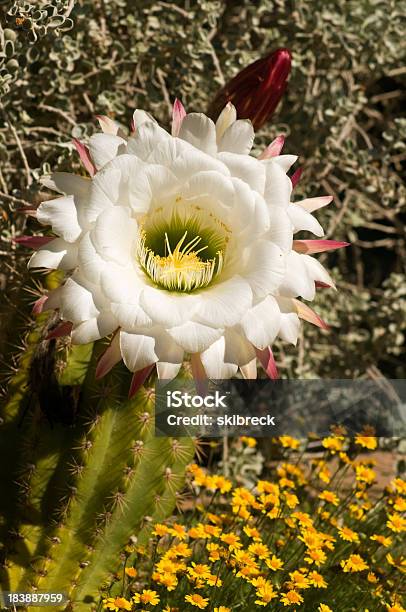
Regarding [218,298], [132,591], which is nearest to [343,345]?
[132,591]

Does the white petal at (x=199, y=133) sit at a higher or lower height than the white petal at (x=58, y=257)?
higher

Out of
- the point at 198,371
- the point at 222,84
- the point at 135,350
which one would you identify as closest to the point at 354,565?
the point at 198,371

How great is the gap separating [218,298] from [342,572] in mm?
715

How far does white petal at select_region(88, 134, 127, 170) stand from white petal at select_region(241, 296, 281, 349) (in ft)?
1.12

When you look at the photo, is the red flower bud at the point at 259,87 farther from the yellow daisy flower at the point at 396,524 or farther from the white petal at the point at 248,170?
the yellow daisy flower at the point at 396,524

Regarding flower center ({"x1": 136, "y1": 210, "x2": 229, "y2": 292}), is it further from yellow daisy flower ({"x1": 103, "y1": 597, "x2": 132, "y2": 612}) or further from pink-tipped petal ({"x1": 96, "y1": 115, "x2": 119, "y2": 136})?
yellow daisy flower ({"x1": 103, "y1": 597, "x2": 132, "y2": 612})

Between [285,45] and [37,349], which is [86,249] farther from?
[285,45]

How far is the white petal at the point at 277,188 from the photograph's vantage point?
1247mm

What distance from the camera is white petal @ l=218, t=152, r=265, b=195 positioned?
4.06 ft

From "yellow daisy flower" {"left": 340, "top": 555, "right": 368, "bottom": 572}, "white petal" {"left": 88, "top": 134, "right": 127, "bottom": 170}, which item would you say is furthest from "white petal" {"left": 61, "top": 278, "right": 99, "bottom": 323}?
"yellow daisy flower" {"left": 340, "top": 555, "right": 368, "bottom": 572}

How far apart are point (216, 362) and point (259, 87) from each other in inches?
24.3

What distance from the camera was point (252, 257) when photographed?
1.24m

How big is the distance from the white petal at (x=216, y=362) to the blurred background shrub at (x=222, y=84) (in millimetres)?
641

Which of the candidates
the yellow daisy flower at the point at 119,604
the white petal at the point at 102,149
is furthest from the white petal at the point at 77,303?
the yellow daisy flower at the point at 119,604
